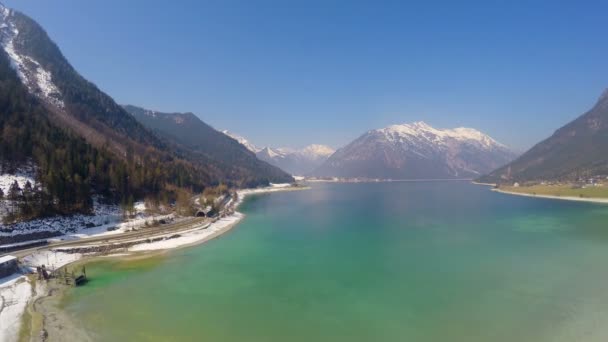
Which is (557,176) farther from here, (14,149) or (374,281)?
(14,149)

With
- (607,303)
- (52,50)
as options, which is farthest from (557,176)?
(52,50)

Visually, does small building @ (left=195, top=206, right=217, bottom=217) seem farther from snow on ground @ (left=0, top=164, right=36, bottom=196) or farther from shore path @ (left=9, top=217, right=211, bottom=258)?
snow on ground @ (left=0, top=164, right=36, bottom=196)

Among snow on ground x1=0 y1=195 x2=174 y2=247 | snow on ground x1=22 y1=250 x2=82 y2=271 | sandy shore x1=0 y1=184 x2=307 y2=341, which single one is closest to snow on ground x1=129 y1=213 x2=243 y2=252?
sandy shore x1=0 y1=184 x2=307 y2=341

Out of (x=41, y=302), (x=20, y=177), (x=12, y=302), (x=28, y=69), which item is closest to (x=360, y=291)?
(x=41, y=302)

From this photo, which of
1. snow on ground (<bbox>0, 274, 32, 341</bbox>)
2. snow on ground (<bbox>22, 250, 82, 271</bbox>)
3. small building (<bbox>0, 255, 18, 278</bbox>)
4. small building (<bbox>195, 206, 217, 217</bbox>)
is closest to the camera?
snow on ground (<bbox>0, 274, 32, 341</bbox>)

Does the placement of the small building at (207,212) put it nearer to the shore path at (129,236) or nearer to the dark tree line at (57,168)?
the shore path at (129,236)

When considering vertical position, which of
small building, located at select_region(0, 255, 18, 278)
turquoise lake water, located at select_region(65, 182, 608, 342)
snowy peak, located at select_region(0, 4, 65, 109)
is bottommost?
turquoise lake water, located at select_region(65, 182, 608, 342)

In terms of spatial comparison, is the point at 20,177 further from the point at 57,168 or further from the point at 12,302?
the point at 12,302
